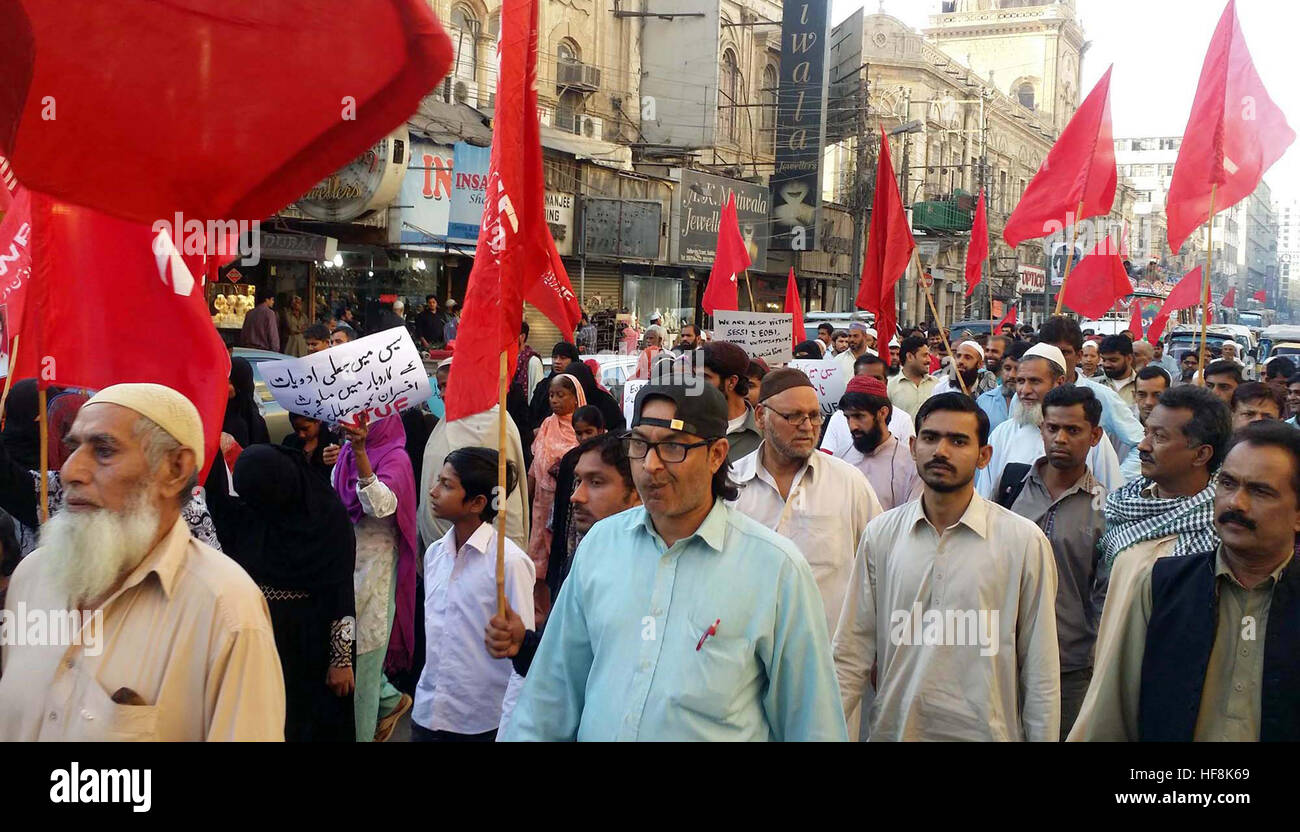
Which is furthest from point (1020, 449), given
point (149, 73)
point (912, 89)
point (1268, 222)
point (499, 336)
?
point (1268, 222)

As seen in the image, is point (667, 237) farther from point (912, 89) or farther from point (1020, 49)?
point (1020, 49)

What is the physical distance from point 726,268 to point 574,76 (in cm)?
1713

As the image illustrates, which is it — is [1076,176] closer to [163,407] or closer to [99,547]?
[163,407]

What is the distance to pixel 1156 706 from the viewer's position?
284cm

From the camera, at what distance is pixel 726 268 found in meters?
12.4

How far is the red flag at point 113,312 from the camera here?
3859 mm

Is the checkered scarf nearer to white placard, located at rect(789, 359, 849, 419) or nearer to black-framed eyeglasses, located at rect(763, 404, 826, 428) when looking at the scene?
black-framed eyeglasses, located at rect(763, 404, 826, 428)

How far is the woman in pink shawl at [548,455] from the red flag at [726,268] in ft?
15.7

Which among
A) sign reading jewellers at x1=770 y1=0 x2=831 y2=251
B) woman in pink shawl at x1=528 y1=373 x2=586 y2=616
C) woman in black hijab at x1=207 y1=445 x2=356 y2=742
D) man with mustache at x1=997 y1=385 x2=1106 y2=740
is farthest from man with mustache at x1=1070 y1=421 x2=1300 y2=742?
sign reading jewellers at x1=770 y1=0 x2=831 y2=251

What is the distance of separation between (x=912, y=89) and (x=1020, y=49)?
32904mm

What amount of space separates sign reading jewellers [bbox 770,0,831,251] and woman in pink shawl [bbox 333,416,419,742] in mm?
29496

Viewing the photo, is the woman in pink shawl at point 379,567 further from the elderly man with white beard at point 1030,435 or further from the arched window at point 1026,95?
A: the arched window at point 1026,95

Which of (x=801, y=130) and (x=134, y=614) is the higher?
(x=801, y=130)

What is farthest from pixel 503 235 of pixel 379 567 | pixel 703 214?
pixel 703 214
